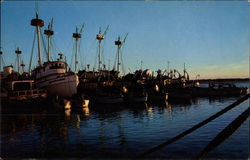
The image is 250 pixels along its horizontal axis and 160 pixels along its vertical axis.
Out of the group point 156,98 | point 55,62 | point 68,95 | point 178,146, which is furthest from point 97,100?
point 178,146

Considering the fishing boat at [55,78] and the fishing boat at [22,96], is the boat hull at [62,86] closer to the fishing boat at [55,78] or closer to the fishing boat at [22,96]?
the fishing boat at [55,78]

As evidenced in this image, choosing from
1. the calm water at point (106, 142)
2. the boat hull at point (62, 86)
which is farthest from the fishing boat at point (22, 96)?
the calm water at point (106, 142)

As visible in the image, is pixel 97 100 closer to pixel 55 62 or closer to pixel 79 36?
pixel 55 62

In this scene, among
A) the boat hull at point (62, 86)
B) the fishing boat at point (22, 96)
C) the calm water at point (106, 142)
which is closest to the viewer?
the calm water at point (106, 142)

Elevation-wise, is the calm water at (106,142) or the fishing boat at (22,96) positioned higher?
the fishing boat at (22,96)

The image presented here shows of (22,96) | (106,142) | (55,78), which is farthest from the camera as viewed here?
(55,78)

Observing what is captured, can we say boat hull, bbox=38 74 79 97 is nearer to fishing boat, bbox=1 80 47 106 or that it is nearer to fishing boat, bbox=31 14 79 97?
fishing boat, bbox=31 14 79 97

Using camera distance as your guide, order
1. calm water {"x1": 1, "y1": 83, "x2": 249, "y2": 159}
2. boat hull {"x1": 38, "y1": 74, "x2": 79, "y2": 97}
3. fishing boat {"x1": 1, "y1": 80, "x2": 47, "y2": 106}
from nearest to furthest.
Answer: calm water {"x1": 1, "y1": 83, "x2": 249, "y2": 159}, fishing boat {"x1": 1, "y1": 80, "x2": 47, "y2": 106}, boat hull {"x1": 38, "y1": 74, "x2": 79, "y2": 97}

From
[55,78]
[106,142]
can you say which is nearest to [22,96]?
[55,78]

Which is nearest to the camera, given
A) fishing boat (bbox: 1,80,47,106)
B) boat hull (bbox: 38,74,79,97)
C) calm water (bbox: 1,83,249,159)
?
calm water (bbox: 1,83,249,159)

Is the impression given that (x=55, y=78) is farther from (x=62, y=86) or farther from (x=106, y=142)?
(x=106, y=142)

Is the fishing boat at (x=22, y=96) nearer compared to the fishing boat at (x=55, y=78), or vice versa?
the fishing boat at (x=22, y=96)

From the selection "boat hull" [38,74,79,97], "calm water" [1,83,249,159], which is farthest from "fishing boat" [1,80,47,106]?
"calm water" [1,83,249,159]

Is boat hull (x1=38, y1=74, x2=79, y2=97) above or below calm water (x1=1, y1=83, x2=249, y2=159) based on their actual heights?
above
